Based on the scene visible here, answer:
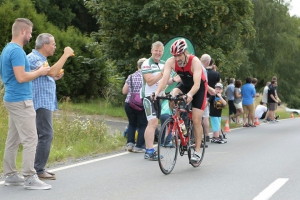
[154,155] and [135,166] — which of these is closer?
[135,166]

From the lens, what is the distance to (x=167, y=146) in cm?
904

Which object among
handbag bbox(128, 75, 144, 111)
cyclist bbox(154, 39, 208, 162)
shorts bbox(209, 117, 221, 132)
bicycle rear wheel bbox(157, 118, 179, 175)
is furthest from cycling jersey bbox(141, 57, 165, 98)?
shorts bbox(209, 117, 221, 132)

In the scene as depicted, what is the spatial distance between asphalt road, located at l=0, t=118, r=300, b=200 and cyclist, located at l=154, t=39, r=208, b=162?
74 centimetres

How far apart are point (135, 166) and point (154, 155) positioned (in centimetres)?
73

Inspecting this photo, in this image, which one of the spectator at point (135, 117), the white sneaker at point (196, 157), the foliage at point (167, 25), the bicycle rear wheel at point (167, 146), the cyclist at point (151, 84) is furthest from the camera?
the foliage at point (167, 25)

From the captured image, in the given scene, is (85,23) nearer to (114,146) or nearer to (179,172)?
(114,146)

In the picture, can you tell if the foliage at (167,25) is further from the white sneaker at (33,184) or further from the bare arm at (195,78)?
the white sneaker at (33,184)

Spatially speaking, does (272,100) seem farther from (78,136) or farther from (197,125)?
(197,125)

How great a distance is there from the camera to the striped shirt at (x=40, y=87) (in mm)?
8039

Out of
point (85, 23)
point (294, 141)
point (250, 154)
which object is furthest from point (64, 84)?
point (85, 23)

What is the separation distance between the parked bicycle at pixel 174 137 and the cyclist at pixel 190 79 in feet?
0.37

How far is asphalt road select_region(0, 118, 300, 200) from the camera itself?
7.36 metres

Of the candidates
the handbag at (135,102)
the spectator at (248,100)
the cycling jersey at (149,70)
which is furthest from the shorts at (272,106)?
the cycling jersey at (149,70)

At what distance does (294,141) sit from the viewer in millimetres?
15281
